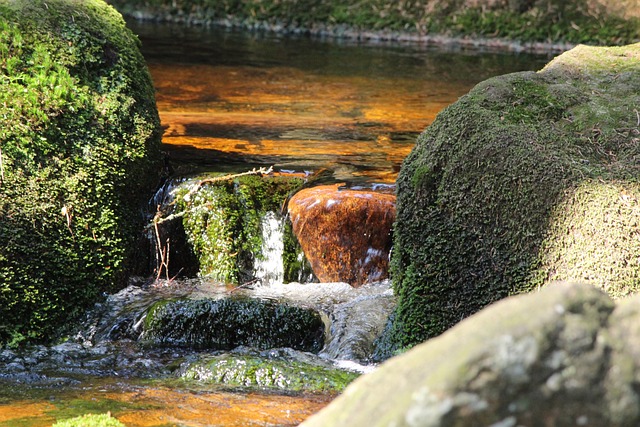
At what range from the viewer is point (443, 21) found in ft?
59.1

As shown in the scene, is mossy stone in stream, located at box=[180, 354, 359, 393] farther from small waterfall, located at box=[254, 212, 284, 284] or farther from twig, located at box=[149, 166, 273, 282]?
small waterfall, located at box=[254, 212, 284, 284]

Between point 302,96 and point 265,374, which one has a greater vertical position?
point 302,96

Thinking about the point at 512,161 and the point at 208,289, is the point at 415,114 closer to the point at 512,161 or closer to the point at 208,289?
the point at 208,289

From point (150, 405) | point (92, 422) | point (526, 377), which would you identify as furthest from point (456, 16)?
point (526, 377)

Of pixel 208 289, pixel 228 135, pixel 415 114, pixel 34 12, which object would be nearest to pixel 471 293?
pixel 208 289

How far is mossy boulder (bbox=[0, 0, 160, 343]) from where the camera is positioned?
4742mm

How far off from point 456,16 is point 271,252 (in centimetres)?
1345

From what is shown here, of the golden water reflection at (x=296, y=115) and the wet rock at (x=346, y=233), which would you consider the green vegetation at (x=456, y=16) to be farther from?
the wet rock at (x=346, y=233)

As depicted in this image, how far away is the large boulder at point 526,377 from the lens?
4.61 ft

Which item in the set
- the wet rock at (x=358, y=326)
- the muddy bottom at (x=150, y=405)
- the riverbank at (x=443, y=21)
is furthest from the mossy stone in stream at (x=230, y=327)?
the riverbank at (x=443, y=21)

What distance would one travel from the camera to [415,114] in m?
9.42

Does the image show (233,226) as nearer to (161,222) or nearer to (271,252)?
(271,252)

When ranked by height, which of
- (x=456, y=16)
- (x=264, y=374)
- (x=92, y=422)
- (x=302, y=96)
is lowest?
(x=264, y=374)

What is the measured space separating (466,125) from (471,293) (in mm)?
910
